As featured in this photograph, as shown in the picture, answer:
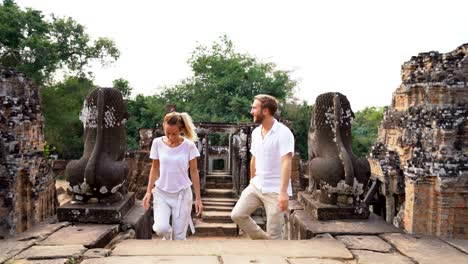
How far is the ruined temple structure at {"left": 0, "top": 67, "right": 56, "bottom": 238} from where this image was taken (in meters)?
5.42

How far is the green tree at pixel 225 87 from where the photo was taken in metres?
26.0

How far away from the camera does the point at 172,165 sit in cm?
413

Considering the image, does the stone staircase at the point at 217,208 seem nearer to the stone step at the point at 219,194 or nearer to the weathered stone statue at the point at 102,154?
the stone step at the point at 219,194

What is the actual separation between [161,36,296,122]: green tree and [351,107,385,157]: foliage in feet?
17.0

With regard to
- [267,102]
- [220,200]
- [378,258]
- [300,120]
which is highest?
[300,120]

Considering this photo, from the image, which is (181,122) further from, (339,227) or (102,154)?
(339,227)

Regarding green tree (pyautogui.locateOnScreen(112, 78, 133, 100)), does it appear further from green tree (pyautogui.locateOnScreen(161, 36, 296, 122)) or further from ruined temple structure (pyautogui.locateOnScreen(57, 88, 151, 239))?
ruined temple structure (pyautogui.locateOnScreen(57, 88, 151, 239))

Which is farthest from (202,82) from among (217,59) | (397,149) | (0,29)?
(397,149)

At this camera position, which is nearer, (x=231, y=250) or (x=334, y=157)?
(x=231, y=250)

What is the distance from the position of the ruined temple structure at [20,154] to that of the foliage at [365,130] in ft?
33.8

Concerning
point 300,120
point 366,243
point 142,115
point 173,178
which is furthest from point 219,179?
point 142,115

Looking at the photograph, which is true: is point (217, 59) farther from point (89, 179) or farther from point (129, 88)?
point (89, 179)

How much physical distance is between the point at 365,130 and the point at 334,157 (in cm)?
2880

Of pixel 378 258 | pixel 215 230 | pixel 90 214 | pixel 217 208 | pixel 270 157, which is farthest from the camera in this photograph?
pixel 217 208
